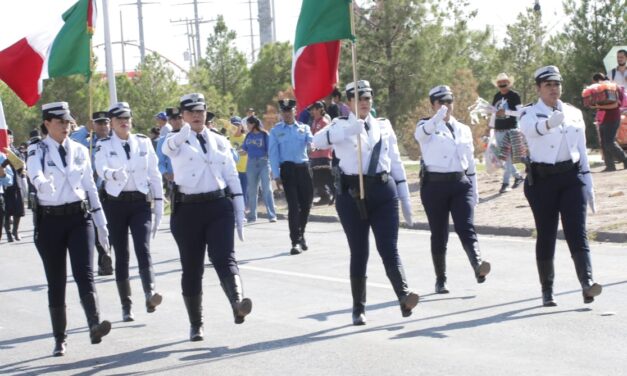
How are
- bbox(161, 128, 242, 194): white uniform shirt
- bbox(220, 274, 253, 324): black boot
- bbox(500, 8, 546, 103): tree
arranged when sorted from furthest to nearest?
bbox(500, 8, 546, 103): tree < bbox(161, 128, 242, 194): white uniform shirt < bbox(220, 274, 253, 324): black boot

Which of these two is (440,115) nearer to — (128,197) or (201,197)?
(201,197)

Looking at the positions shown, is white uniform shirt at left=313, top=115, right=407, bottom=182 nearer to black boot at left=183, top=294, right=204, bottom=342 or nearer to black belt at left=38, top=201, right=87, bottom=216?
black boot at left=183, top=294, right=204, bottom=342

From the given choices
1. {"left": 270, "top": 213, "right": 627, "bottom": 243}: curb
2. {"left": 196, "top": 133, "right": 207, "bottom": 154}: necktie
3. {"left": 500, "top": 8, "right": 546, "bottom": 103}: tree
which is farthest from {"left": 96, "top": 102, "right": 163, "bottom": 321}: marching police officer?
{"left": 500, "top": 8, "right": 546, "bottom": 103}: tree

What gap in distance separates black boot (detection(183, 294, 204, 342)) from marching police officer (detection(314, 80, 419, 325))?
4.28 ft

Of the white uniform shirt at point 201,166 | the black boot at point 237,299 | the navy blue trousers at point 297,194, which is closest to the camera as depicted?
the black boot at point 237,299

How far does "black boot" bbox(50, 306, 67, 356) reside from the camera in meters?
10.5

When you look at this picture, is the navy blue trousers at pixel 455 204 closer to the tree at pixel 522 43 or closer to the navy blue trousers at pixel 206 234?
the navy blue trousers at pixel 206 234

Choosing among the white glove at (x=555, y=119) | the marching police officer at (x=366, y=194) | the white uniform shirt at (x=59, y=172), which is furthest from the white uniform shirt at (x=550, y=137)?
the white uniform shirt at (x=59, y=172)

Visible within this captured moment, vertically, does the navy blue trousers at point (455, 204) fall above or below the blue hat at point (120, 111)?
below

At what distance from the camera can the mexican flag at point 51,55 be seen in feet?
46.8

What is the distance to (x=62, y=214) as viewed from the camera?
1033cm

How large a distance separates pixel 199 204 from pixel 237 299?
84cm

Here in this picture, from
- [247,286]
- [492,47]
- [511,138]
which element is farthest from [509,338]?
[492,47]

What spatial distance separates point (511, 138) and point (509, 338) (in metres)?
12.1
